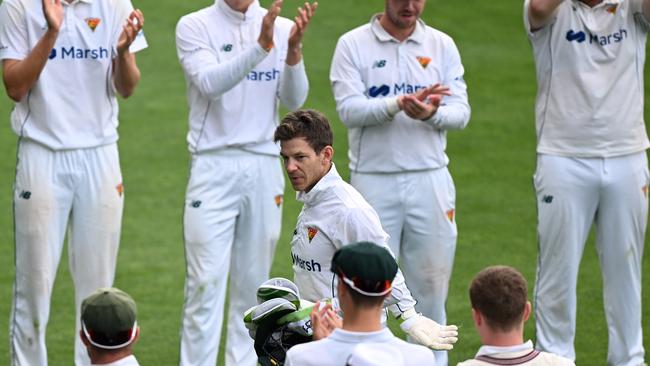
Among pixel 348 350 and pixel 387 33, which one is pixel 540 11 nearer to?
pixel 387 33

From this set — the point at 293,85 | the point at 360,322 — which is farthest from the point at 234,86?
the point at 360,322

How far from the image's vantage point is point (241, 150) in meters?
8.34

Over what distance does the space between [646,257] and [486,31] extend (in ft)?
19.5

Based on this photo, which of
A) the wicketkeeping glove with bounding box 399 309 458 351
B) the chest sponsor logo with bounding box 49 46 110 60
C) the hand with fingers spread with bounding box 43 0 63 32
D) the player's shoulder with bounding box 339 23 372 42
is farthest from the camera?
the player's shoulder with bounding box 339 23 372 42

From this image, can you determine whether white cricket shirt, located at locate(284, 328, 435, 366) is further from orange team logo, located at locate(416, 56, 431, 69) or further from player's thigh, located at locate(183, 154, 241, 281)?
orange team logo, located at locate(416, 56, 431, 69)

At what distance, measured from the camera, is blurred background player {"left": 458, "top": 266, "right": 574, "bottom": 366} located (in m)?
5.00

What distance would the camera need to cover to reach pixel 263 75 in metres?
8.48

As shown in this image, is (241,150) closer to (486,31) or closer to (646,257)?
(646,257)

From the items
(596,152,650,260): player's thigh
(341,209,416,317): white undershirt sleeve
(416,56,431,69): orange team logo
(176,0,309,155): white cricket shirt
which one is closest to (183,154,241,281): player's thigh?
(176,0,309,155): white cricket shirt

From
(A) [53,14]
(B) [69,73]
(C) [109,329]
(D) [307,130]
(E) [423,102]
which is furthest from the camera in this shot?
(E) [423,102]

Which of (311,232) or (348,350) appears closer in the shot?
(348,350)

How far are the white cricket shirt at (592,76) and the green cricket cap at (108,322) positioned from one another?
4101 millimetres

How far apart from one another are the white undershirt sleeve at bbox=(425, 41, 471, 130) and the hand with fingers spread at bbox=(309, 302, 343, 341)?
3.06 meters

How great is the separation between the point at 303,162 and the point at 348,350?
1.47 meters
